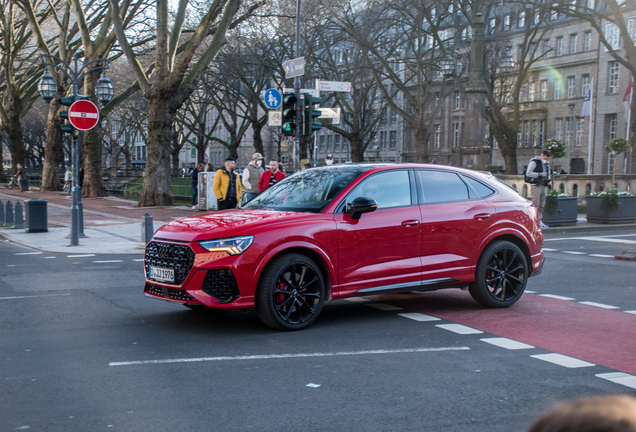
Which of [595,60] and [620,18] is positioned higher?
[595,60]

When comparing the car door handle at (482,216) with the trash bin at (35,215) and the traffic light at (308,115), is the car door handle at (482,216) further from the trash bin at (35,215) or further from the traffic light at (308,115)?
the trash bin at (35,215)

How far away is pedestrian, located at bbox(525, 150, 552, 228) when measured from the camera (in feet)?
63.8

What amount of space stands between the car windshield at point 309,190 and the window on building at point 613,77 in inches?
2263

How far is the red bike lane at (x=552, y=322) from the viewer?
252 inches

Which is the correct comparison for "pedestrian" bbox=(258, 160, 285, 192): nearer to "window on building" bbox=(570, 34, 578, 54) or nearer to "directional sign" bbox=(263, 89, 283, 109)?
"directional sign" bbox=(263, 89, 283, 109)

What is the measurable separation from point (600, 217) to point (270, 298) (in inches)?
661

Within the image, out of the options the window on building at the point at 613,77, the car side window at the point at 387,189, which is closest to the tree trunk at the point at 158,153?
the car side window at the point at 387,189

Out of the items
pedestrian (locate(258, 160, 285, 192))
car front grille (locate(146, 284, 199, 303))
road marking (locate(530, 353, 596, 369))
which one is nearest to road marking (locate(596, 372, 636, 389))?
road marking (locate(530, 353, 596, 369))

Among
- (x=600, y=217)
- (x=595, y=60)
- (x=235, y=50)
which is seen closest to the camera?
(x=600, y=217)

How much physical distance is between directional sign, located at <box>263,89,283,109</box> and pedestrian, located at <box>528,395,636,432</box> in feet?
54.6

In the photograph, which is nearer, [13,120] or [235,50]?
[235,50]

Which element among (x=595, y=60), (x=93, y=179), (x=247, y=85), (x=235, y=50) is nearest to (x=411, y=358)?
(x=93, y=179)

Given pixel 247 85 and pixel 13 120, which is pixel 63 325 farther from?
pixel 13 120

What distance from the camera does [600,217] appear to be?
21391 millimetres
